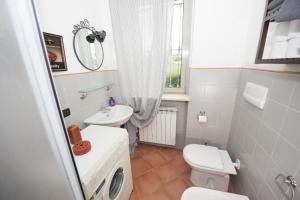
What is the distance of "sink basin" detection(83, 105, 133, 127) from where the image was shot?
136cm

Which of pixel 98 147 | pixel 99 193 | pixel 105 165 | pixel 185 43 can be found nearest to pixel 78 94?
pixel 98 147

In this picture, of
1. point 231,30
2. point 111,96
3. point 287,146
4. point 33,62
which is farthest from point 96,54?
point 287,146

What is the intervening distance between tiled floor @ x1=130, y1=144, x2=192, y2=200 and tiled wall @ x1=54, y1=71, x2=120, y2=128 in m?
0.94

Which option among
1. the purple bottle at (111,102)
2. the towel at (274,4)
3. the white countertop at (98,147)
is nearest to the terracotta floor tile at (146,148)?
the purple bottle at (111,102)

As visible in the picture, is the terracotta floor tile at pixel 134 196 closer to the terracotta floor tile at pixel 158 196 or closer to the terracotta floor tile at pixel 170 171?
the terracotta floor tile at pixel 158 196

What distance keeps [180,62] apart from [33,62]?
1.70 metres

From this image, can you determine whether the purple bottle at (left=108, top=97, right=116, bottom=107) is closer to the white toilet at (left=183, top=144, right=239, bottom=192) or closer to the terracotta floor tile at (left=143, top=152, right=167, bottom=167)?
the terracotta floor tile at (left=143, top=152, right=167, bottom=167)

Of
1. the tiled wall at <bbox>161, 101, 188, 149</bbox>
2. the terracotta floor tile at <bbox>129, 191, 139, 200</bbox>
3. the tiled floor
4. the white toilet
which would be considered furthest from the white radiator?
the terracotta floor tile at <bbox>129, 191, 139, 200</bbox>

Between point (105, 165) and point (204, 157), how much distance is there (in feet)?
3.32

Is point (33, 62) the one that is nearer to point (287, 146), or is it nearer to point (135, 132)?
point (287, 146)

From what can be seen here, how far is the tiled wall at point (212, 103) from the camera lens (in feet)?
4.94

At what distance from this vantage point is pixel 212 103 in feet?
5.30

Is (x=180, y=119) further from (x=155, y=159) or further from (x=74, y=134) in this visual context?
(x=74, y=134)

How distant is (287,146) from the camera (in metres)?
0.76
